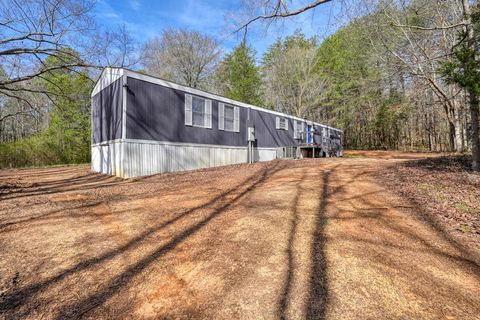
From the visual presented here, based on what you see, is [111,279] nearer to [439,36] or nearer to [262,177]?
[262,177]

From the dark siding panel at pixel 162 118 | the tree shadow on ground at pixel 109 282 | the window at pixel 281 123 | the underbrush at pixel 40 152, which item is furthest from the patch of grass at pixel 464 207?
the underbrush at pixel 40 152

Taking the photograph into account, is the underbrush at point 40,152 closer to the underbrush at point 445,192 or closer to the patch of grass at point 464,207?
the underbrush at point 445,192

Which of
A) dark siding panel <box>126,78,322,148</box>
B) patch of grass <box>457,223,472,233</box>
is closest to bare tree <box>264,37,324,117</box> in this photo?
dark siding panel <box>126,78,322,148</box>

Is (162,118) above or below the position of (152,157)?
above

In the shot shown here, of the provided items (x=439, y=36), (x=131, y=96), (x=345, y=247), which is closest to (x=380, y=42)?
(x=439, y=36)

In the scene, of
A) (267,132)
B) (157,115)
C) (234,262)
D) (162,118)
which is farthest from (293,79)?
(234,262)

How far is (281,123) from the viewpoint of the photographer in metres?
16.3

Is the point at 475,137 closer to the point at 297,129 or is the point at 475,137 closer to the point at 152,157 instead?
the point at 152,157

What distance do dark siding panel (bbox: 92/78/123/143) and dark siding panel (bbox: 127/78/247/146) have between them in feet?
1.44

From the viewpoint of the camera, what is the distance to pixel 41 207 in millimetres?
4816

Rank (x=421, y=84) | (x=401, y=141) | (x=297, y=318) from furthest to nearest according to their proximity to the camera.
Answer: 1. (x=401, y=141)
2. (x=421, y=84)
3. (x=297, y=318)

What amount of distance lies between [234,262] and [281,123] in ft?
46.9

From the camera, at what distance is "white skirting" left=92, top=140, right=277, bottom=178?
8.52 meters

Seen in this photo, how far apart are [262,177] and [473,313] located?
602 cm
